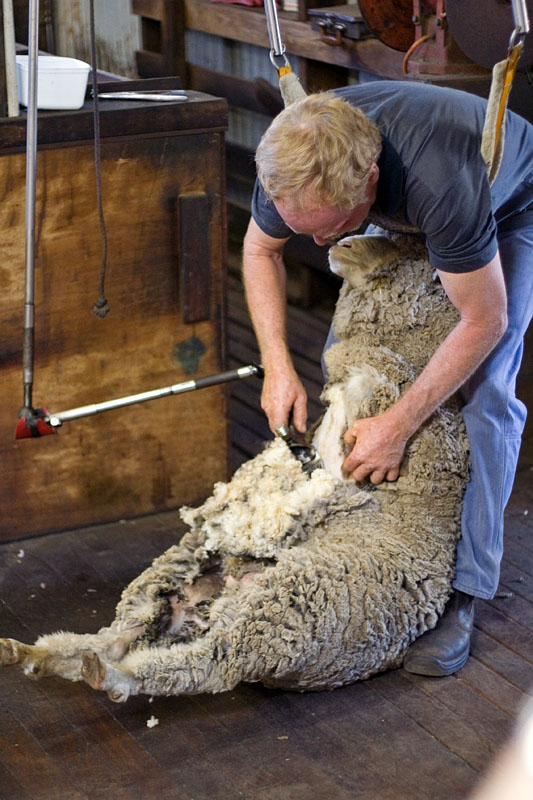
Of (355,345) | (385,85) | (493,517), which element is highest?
(385,85)

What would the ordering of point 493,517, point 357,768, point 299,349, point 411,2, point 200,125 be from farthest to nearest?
point 299,349 → point 411,2 → point 200,125 → point 493,517 → point 357,768

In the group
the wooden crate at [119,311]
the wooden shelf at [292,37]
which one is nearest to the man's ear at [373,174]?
the wooden crate at [119,311]

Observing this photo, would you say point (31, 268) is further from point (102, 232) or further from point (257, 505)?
point (257, 505)

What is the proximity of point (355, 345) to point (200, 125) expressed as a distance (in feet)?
3.04

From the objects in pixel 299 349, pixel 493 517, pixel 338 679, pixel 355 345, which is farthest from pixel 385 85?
pixel 299 349

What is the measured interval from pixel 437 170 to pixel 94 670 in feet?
4.19

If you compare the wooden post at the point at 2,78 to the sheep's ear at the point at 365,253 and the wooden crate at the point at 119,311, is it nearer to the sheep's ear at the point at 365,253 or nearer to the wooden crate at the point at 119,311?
the wooden crate at the point at 119,311

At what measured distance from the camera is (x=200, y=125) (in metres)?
3.10

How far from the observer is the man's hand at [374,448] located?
246cm

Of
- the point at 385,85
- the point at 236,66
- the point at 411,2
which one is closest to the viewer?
the point at 385,85

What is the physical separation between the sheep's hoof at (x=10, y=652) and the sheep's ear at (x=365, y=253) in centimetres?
122

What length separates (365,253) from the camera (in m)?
2.63

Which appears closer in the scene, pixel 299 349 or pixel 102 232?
pixel 102 232

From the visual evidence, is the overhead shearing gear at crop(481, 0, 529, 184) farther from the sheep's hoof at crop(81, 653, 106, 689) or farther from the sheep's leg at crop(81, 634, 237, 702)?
the sheep's hoof at crop(81, 653, 106, 689)
